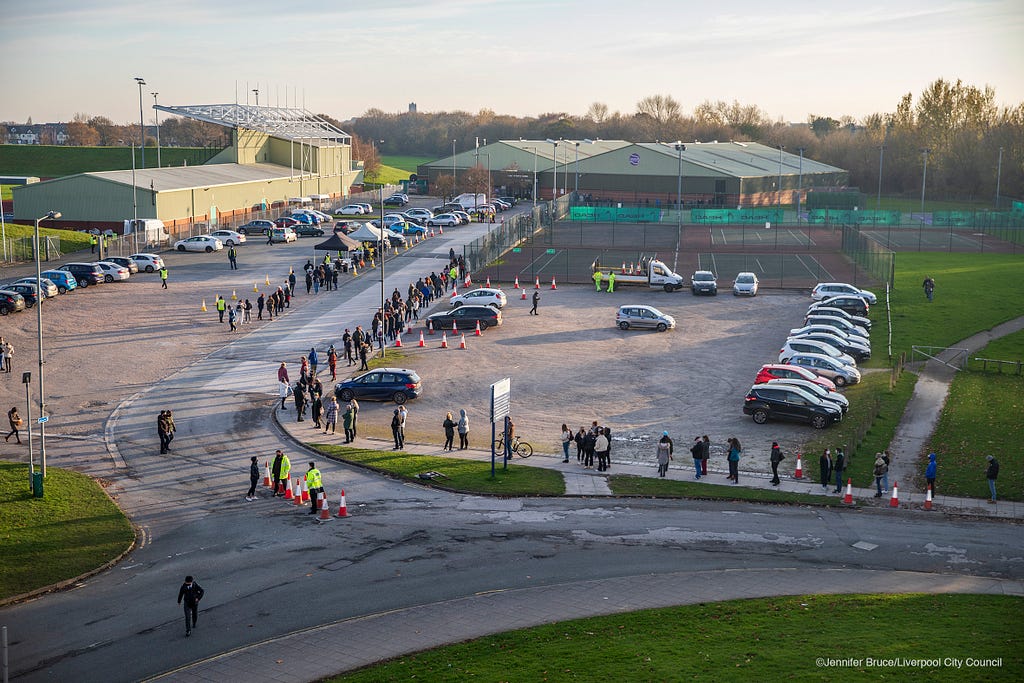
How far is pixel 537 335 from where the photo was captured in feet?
148

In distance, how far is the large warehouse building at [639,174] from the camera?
111 m

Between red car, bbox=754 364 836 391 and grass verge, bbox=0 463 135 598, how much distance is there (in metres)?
20.8

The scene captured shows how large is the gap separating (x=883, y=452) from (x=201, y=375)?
928 inches

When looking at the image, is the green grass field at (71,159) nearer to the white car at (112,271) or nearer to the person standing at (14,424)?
the white car at (112,271)

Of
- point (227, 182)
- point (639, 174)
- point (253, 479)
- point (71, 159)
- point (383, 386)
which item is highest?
point (71, 159)

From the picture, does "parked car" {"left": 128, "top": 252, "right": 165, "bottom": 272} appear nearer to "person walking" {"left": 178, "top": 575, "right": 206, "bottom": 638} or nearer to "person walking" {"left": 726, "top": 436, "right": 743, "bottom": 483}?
"person walking" {"left": 726, "top": 436, "right": 743, "bottom": 483}

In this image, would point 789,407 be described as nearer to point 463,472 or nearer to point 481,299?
point 463,472

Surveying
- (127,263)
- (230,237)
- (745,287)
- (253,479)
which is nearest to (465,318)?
(745,287)

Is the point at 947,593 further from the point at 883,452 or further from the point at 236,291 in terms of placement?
the point at 236,291

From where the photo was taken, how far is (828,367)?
121ft

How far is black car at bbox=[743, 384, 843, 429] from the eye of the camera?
31594 millimetres

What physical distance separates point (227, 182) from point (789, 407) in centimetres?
6778

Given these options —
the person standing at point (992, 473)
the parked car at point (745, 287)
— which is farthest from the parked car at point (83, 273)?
the person standing at point (992, 473)

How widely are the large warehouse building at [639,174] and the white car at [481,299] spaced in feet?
189
